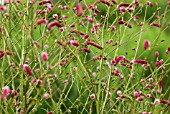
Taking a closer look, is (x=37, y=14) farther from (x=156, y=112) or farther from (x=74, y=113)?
(x=156, y=112)

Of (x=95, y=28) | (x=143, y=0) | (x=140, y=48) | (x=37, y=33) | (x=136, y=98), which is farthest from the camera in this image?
(x=143, y=0)

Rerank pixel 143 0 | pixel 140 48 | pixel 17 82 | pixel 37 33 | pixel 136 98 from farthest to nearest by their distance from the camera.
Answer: pixel 143 0
pixel 140 48
pixel 37 33
pixel 17 82
pixel 136 98

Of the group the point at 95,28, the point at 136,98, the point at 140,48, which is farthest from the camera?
the point at 140,48

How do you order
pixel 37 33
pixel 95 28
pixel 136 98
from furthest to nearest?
pixel 37 33
pixel 95 28
pixel 136 98

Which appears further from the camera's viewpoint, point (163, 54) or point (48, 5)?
point (163, 54)

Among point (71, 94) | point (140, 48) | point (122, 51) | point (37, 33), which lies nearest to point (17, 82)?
point (71, 94)

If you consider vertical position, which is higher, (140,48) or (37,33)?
(37,33)

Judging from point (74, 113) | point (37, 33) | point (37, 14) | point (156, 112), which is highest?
point (37, 14)

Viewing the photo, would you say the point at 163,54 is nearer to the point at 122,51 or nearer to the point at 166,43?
the point at 166,43

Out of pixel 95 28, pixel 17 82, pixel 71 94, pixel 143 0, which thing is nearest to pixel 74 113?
pixel 71 94
